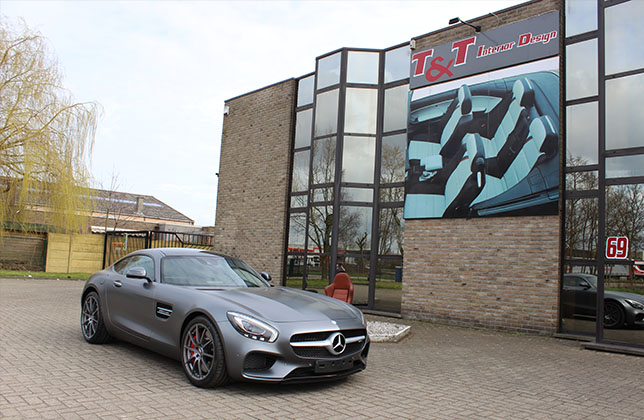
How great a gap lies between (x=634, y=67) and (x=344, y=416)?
319 inches

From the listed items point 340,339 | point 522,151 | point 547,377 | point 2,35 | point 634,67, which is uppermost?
point 2,35

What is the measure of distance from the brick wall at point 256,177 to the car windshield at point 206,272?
852cm

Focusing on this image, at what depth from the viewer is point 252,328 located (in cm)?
458

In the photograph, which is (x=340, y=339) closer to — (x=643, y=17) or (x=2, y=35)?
(x=643, y=17)

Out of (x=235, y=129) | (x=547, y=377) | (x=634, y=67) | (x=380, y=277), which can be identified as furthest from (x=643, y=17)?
(x=235, y=129)

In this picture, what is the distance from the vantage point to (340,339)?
4.84 metres

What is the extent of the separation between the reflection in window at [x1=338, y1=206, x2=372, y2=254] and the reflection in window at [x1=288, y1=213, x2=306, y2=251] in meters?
1.54

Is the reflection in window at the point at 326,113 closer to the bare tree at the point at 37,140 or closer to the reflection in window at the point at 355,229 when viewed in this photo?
the reflection in window at the point at 355,229

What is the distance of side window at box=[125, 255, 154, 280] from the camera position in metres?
6.14

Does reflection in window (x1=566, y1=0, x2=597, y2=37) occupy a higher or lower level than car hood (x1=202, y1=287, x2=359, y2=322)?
higher

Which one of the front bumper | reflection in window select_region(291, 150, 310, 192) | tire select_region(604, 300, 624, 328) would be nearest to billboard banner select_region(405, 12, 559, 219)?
tire select_region(604, 300, 624, 328)

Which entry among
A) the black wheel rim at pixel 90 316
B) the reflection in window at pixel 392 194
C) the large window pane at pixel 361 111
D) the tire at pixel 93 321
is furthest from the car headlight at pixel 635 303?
the black wheel rim at pixel 90 316

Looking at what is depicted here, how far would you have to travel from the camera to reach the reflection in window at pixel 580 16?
9.66 m

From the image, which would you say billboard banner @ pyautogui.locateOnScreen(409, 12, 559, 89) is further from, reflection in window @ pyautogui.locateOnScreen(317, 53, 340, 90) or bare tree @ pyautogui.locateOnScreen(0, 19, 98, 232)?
bare tree @ pyautogui.locateOnScreen(0, 19, 98, 232)
